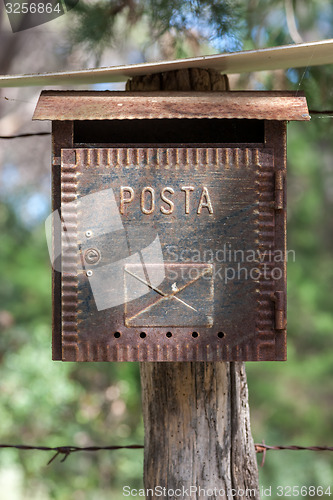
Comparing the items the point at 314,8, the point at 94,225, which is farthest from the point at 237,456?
the point at 314,8

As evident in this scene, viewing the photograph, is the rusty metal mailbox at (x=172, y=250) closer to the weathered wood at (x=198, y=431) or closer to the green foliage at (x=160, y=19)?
the weathered wood at (x=198, y=431)

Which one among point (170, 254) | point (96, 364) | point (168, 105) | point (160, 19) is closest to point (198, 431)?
point (170, 254)

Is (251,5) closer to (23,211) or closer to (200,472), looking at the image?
(200,472)

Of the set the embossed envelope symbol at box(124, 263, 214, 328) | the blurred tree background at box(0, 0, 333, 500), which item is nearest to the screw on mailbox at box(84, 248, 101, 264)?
the embossed envelope symbol at box(124, 263, 214, 328)

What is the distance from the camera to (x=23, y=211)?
7250 mm

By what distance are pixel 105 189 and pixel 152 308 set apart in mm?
399

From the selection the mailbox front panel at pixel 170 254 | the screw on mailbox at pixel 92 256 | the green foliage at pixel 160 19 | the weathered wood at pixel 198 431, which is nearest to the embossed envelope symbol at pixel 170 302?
the mailbox front panel at pixel 170 254

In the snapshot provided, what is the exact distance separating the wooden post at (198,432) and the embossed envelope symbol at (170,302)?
0.34 m

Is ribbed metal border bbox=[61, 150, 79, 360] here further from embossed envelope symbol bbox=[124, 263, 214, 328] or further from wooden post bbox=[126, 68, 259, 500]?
wooden post bbox=[126, 68, 259, 500]

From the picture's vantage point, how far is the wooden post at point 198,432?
2.18 m

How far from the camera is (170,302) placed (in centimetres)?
193

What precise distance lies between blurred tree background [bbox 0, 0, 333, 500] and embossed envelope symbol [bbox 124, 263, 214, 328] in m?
2.46

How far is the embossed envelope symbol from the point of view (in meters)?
1.93

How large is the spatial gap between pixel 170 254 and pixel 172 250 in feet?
0.05
